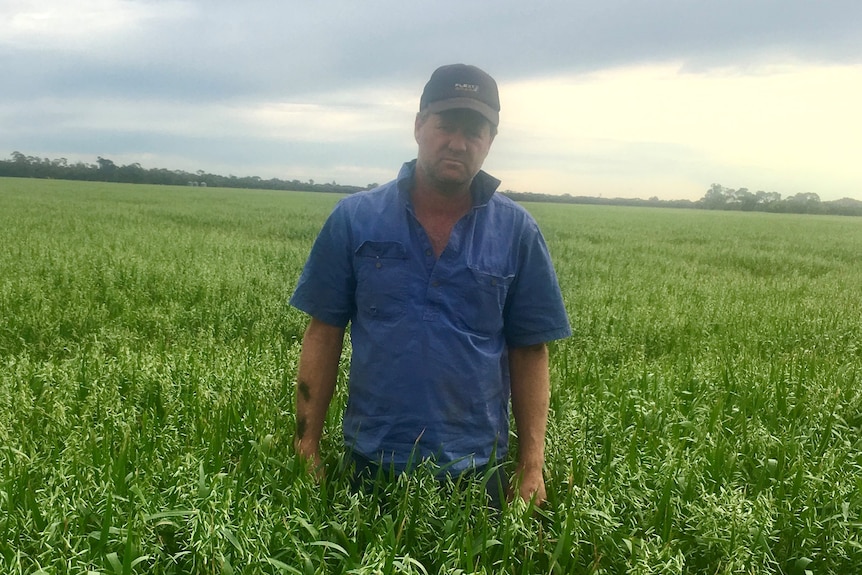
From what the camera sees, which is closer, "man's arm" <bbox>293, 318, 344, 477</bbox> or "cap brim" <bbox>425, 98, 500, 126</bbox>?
"cap brim" <bbox>425, 98, 500, 126</bbox>

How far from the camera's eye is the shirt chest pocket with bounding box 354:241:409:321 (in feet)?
7.28

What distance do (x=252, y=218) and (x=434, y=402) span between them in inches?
801

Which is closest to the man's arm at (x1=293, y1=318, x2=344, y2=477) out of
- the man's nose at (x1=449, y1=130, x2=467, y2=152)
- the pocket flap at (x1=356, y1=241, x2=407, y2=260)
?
the pocket flap at (x1=356, y1=241, x2=407, y2=260)

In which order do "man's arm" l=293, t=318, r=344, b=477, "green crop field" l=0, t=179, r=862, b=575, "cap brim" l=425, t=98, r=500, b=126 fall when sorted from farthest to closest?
"man's arm" l=293, t=318, r=344, b=477 < "cap brim" l=425, t=98, r=500, b=126 < "green crop field" l=0, t=179, r=862, b=575

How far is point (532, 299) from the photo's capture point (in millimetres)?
2361

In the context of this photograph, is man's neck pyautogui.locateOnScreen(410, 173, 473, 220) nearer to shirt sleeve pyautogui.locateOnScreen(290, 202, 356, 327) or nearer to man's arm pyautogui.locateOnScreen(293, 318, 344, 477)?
shirt sleeve pyautogui.locateOnScreen(290, 202, 356, 327)

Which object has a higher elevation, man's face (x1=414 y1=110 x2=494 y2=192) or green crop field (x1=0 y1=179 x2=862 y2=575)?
man's face (x1=414 y1=110 x2=494 y2=192)

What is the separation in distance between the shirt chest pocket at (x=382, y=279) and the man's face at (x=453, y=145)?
297 millimetres

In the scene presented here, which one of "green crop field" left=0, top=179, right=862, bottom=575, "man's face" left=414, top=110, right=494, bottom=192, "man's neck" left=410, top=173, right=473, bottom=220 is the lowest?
"green crop field" left=0, top=179, right=862, bottom=575

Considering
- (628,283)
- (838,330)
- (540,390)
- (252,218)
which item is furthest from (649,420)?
(252,218)

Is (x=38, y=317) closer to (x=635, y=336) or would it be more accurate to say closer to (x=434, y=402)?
(x=434, y=402)

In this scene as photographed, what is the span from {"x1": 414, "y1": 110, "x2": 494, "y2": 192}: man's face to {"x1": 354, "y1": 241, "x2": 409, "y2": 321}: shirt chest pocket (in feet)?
0.97

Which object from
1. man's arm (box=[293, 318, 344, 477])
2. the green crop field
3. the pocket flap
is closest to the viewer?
the green crop field

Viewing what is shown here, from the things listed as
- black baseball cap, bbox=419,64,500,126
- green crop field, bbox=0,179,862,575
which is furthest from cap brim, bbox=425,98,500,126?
green crop field, bbox=0,179,862,575
